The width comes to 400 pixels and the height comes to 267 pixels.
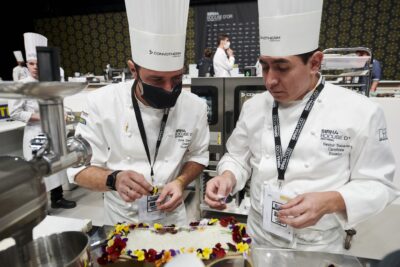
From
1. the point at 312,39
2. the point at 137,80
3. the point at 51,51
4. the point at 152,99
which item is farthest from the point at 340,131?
the point at 51,51

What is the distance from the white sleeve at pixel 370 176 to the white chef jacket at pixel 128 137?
814 mm

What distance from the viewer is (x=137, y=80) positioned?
1.49m

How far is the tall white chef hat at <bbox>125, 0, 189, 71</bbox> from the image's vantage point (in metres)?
1.29

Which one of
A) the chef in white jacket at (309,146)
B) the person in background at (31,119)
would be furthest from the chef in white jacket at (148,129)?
the person in background at (31,119)

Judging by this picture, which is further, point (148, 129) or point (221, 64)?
point (221, 64)

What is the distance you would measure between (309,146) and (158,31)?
2.81ft

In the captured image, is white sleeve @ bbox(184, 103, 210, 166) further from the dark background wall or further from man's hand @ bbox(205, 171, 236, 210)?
the dark background wall

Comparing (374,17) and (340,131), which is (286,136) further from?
(374,17)

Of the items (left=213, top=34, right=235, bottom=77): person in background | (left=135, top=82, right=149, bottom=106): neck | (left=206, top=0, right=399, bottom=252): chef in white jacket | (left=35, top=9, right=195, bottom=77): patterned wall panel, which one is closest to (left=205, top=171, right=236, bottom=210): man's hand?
(left=206, top=0, right=399, bottom=252): chef in white jacket

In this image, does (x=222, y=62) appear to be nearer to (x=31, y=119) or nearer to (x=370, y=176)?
(x=31, y=119)

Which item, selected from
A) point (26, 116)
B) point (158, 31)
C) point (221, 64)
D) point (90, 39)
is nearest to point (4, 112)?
point (26, 116)

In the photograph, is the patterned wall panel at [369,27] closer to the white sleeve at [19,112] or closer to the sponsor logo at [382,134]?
the white sleeve at [19,112]

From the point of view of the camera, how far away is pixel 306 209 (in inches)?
41.0

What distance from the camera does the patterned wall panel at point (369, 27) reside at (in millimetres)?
7090
